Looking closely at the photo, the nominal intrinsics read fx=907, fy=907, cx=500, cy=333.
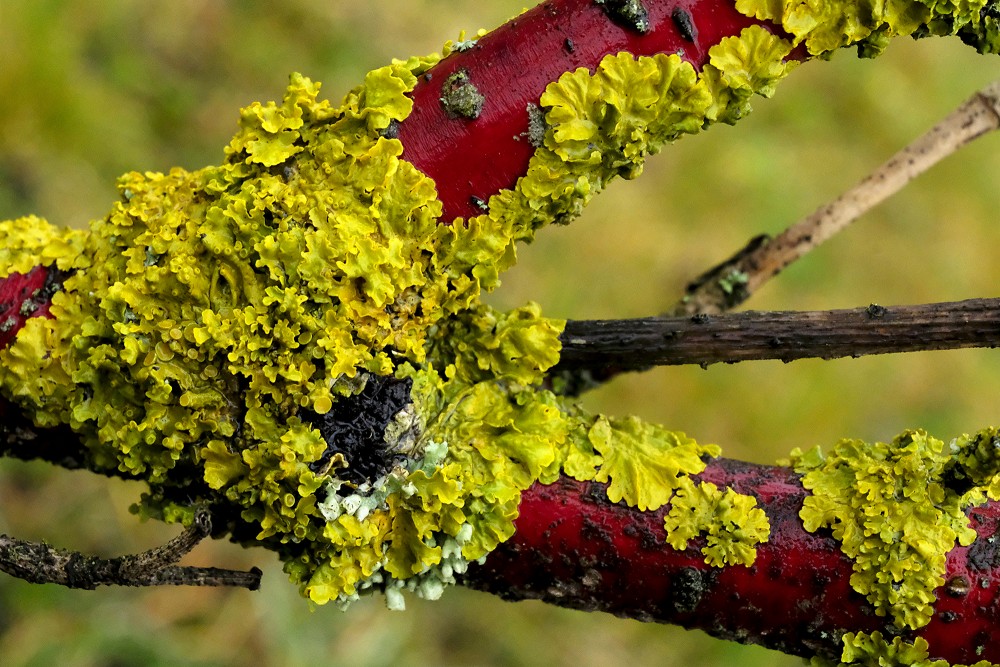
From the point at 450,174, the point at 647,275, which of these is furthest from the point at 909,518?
the point at 647,275

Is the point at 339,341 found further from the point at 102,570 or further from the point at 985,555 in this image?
the point at 985,555

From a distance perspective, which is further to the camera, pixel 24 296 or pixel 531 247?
pixel 531 247

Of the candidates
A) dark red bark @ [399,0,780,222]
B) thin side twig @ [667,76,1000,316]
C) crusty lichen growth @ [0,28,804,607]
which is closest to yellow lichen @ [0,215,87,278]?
crusty lichen growth @ [0,28,804,607]

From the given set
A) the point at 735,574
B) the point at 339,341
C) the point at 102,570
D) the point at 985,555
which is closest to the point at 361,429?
the point at 339,341

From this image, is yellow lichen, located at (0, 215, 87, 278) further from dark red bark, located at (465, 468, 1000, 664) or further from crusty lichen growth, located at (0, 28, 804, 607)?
dark red bark, located at (465, 468, 1000, 664)

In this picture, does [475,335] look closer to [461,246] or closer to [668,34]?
[461,246]

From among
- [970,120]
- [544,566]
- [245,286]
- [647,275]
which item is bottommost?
[544,566]

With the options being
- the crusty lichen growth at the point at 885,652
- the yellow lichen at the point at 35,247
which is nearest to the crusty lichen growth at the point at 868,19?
the crusty lichen growth at the point at 885,652
